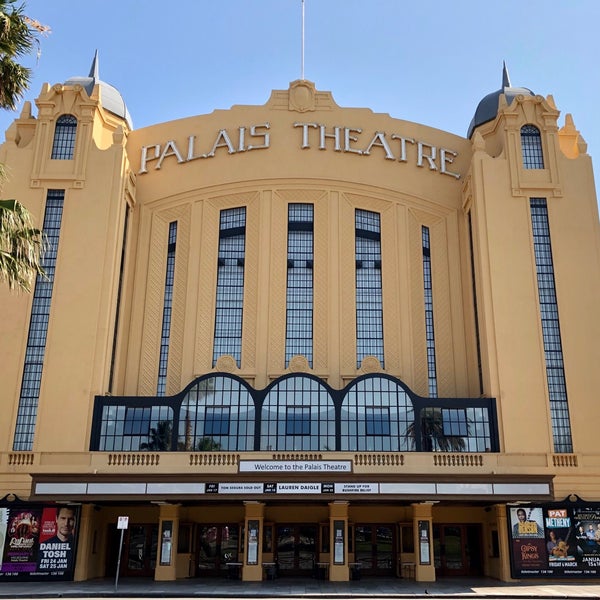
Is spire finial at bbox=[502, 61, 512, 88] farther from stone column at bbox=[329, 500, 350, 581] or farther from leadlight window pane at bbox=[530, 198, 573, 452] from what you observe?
stone column at bbox=[329, 500, 350, 581]

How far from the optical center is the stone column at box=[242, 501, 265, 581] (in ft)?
103

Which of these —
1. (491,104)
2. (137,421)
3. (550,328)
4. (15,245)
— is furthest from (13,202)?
(491,104)

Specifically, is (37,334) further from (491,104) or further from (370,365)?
(491,104)

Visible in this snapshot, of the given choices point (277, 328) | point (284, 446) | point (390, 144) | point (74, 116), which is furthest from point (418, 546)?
point (74, 116)

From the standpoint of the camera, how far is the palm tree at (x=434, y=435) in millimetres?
33875

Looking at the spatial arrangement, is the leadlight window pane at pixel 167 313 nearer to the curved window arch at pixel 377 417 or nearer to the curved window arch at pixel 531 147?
the curved window arch at pixel 377 417

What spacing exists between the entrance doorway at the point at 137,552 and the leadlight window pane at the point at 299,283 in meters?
11.6

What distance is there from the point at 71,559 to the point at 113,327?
11924 mm

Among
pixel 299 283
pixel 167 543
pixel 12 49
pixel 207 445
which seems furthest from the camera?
pixel 299 283

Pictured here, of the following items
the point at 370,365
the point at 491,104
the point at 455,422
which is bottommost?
the point at 455,422

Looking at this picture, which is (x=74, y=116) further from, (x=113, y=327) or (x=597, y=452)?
(x=597, y=452)

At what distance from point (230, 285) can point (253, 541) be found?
15.3 m

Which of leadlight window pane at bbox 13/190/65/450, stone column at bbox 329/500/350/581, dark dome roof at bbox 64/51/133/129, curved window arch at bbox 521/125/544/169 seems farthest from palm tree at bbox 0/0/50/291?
curved window arch at bbox 521/125/544/169

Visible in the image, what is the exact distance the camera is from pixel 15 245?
20.2 metres
